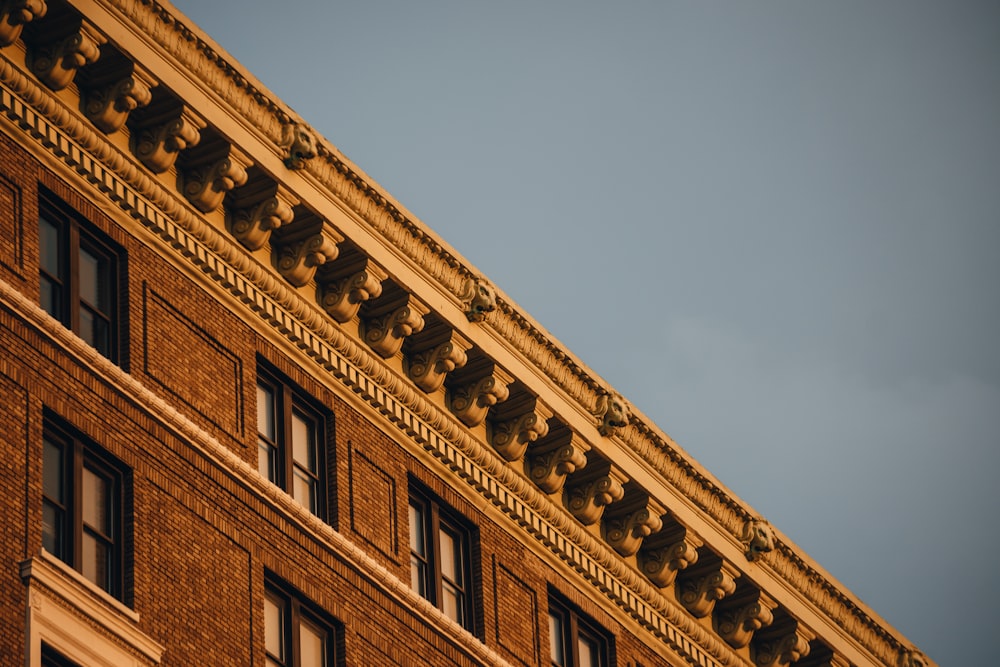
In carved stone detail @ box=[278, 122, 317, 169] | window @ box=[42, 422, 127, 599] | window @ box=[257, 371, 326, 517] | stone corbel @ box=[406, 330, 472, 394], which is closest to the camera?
window @ box=[42, 422, 127, 599]

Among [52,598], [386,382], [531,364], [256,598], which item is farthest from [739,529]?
[52,598]

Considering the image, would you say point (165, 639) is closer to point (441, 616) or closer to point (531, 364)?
point (441, 616)

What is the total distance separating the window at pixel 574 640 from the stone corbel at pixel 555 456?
1837 millimetres

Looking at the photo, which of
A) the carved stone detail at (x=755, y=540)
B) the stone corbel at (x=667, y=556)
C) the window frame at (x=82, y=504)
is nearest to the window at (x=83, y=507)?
the window frame at (x=82, y=504)

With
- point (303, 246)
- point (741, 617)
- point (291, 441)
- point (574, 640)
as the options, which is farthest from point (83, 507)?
point (741, 617)

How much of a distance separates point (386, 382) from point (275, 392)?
2.23 m

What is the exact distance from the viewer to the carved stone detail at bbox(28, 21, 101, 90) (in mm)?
33469

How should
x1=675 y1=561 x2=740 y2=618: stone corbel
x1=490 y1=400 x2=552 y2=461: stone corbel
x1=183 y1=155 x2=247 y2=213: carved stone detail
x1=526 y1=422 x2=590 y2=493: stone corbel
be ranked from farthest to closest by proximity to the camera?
x1=675 y1=561 x2=740 y2=618: stone corbel → x1=526 y1=422 x2=590 y2=493: stone corbel → x1=490 y1=400 x2=552 y2=461: stone corbel → x1=183 y1=155 x2=247 y2=213: carved stone detail

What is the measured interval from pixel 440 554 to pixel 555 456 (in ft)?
10.9

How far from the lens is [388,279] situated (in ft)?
123

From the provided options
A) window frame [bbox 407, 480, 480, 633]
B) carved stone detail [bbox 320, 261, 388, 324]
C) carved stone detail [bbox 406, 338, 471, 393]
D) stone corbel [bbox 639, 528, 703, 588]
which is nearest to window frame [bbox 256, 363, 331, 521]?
carved stone detail [bbox 320, 261, 388, 324]

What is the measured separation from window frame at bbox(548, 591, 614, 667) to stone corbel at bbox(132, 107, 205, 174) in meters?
9.35

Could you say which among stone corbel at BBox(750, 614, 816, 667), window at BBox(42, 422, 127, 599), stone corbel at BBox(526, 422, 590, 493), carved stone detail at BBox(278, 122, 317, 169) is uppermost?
carved stone detail at BBox(278, 122, 317, 169)

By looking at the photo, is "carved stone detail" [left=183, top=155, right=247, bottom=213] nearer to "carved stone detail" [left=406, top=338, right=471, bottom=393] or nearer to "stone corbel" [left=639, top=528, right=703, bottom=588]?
"carved stone detail" [left=406, top=338, right=471, bottom=393]
